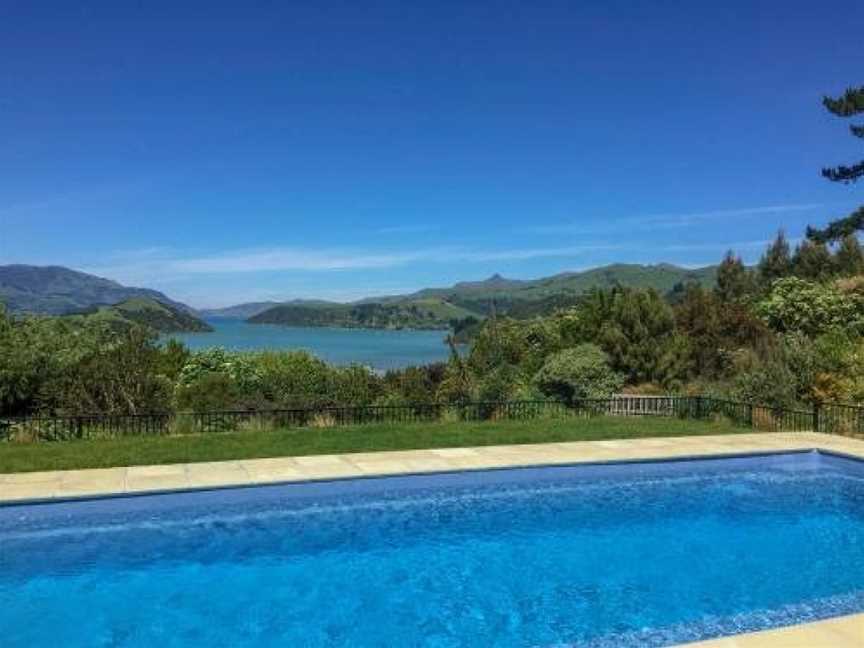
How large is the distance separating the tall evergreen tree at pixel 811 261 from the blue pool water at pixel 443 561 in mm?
50740

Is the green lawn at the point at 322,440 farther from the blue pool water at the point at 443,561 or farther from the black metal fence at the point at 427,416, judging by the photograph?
the blue pool water at the point at 443,561

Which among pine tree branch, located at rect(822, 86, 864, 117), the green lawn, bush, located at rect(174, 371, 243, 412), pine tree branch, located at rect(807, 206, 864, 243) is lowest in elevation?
the green lawn

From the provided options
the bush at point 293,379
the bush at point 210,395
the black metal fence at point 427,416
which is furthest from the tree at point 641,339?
the bush at point 210,395

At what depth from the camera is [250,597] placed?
28.4 ft

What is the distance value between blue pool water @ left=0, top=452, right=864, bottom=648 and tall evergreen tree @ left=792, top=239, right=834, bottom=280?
50.7 meters

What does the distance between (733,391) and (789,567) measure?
1068cm

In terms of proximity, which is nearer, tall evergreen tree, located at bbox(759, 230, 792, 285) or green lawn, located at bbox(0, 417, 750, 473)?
green lawn, located at bbox(0, 417, 750, 473)

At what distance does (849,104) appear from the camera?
86.9ft

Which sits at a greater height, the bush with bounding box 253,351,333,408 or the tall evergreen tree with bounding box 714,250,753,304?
the tall evergreen tree with bounding box 714,250,753,304

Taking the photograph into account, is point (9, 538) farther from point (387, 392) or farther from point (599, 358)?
point (599, 358)

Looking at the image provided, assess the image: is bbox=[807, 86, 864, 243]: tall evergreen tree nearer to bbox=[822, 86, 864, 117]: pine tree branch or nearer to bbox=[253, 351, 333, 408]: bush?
bbox=[822, 86, 864, 117]: pine tree branch

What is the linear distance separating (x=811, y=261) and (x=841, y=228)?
3496 centimetres

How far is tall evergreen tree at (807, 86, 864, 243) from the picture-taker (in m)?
26.5

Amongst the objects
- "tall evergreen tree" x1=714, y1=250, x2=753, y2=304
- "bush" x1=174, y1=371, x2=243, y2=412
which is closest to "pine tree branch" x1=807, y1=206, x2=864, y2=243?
"bush" x1=174, y1=371, x2=243, y2=412
